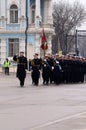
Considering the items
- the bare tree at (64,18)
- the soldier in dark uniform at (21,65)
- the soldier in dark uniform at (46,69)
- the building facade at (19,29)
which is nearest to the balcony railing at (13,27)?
the building facade at (19,29)

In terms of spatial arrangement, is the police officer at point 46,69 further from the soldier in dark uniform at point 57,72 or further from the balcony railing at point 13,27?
the balcony railing at point 13,27

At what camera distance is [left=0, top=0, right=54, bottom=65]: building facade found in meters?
64.9

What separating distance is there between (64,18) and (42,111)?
71.9 meters

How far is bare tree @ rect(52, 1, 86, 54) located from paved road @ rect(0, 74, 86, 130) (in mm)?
59665

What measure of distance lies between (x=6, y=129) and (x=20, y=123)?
1.17 m

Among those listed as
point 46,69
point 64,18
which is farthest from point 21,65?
point 64,18

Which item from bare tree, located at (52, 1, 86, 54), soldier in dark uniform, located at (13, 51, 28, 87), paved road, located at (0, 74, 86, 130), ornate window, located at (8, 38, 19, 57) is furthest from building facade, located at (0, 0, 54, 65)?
paved road, located at (0, 74, 86, 130)

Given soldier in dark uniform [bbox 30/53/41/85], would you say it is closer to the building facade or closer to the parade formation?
the parade formation

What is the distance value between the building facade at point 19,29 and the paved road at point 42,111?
38.0 metres

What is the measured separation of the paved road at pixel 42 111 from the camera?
15.9 metres

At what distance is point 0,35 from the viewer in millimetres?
65500

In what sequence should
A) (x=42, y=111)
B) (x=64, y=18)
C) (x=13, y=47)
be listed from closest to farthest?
(x=42, y=111) → (x=13, y=47) → (x=64, y=18)

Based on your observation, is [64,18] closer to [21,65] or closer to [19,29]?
[19,29]

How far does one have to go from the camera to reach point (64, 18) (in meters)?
90.6
